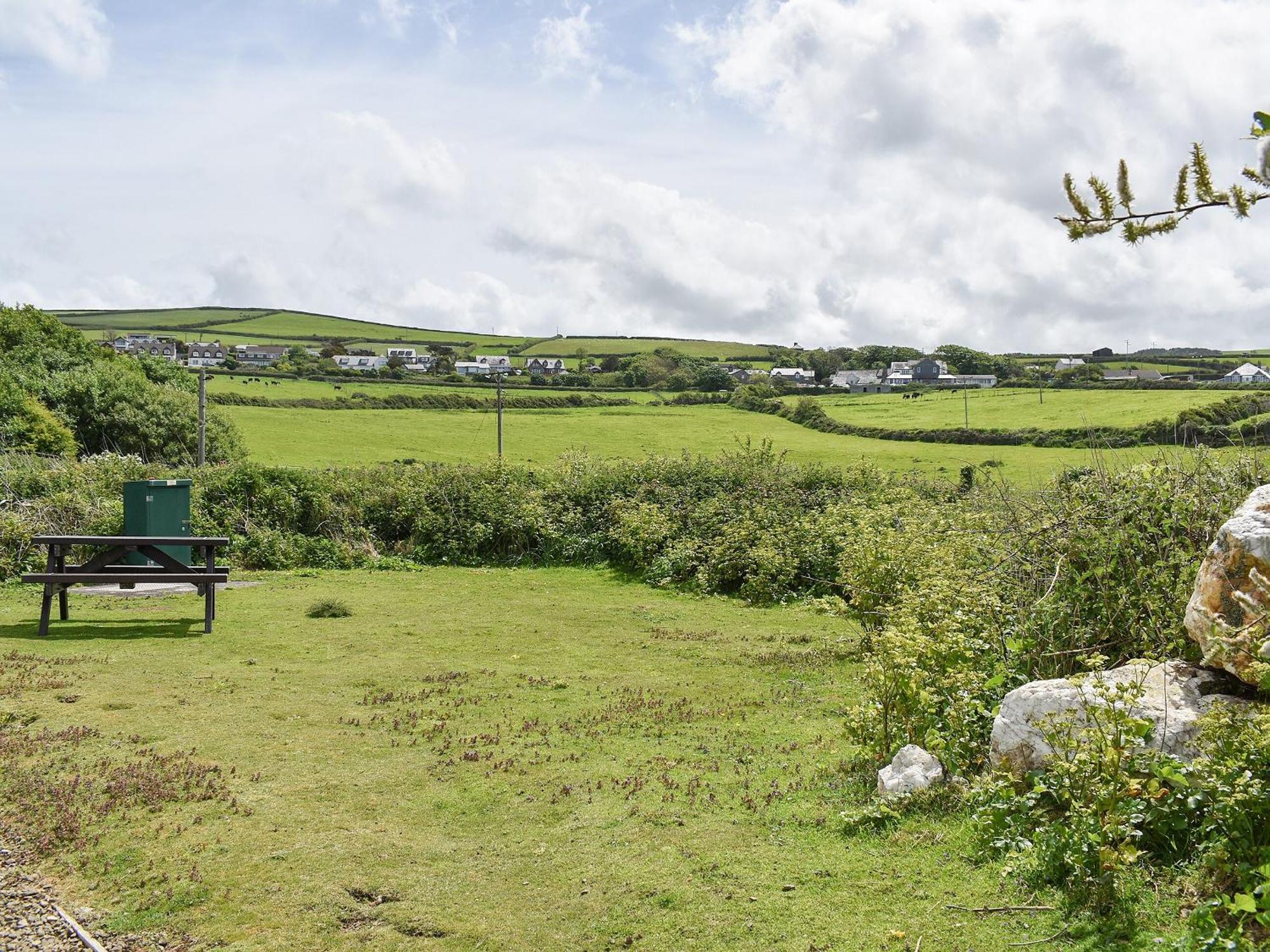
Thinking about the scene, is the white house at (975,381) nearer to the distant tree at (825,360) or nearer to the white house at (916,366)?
the white house at (916,366)

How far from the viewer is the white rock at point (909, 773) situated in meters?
6.56

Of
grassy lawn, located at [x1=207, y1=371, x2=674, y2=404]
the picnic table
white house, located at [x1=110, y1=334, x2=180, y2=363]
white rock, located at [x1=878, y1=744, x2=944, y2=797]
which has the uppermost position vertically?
white house, located at [x1=110, y1=334, x2=180, y2=363]

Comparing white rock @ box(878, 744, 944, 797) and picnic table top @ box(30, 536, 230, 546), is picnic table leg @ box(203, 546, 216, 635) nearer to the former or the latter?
picnic table top @ box(30, 536, 230, 546)

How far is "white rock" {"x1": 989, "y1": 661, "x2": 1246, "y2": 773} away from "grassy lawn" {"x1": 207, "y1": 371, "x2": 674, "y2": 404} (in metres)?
64.1

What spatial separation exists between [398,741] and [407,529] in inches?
612

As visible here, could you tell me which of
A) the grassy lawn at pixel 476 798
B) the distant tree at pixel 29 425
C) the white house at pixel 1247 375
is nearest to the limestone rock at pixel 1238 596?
the grassy lawn at pixel 476 798

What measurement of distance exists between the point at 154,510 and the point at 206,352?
83.9 metres

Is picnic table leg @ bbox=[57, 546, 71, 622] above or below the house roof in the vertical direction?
below

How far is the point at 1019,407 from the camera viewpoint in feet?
209

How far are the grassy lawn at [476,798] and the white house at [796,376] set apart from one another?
80160 mm

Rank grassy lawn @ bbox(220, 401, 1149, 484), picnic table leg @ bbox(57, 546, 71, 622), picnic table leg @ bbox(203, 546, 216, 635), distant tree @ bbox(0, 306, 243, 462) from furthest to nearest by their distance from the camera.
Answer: grassy lawn @ bbox(220, 401, 1149, 484) → distant tree @ bbox(0, 306, 243, 462) → picnic table leg @ bbox(57, 546, 71, 622) → picnic table leg @ bbox(203, 546, 216, 635)

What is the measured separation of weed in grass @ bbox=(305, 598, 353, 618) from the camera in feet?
51.2

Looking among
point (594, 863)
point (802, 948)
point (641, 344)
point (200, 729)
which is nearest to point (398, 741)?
point (200, 729)

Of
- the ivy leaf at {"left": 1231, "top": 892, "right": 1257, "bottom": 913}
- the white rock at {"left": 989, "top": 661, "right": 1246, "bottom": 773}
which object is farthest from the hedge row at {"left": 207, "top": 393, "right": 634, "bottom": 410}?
the ivy leaf at {"left": 1231, "top": 892, "right": 1257, "bottom": 913}
